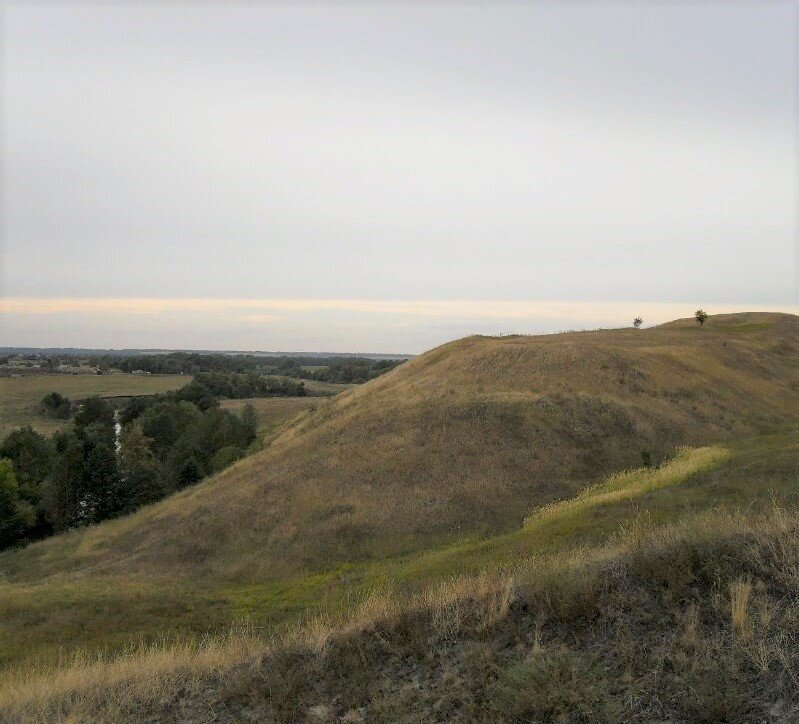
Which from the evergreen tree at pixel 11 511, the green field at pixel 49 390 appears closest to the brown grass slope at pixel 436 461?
the evergreen tree at pixel 11 511

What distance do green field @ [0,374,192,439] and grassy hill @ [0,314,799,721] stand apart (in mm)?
55921

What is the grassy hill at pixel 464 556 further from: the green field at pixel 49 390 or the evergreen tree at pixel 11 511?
the green field at pixel 49 390

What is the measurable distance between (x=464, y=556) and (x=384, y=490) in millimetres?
7892

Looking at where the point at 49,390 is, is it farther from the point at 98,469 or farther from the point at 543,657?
the point at 543,657

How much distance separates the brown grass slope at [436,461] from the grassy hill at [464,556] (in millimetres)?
129

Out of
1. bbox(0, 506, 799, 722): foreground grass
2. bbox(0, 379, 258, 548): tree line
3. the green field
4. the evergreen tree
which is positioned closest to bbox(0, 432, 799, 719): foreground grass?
bbox(0, 506, 799, 722): foreground grass

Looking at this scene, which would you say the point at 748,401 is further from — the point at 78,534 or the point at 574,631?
the point at 78,534

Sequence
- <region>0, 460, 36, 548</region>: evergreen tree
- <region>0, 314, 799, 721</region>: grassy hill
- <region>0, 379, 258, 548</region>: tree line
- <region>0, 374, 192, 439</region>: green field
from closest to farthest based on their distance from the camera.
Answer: <region>0, 314, 799, 721</region>: grassy hill, <region>0, 460, 36, 548</region>: evergreen tree, <region>0, 379, 258, 548</region>: tree line, <region>0, 374, 192, 439</region>: green field

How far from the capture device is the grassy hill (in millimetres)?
5133

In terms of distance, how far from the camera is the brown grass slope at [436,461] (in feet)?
64.5

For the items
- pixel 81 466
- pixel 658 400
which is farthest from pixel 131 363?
pixel 658 400

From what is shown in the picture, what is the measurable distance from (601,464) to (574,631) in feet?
61.9

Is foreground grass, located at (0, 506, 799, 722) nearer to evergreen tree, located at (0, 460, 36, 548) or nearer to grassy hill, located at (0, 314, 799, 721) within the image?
grassy hill, located at (0, 314, 799, 721)

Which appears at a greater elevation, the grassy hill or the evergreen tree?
the grassy hill
